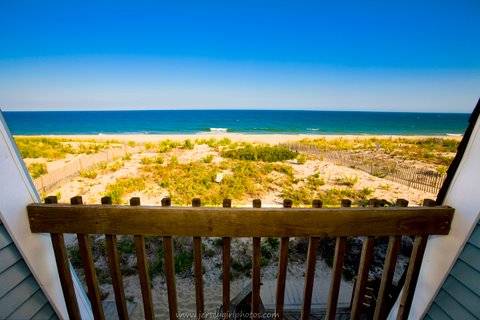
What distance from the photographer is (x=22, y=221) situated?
1617 millimetres

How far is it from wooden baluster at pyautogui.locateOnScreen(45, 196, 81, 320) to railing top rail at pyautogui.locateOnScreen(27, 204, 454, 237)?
82 mm

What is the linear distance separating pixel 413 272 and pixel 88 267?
2.20 meters

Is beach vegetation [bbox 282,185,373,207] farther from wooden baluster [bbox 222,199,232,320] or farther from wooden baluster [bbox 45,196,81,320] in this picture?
wooden baluster [bbox 45,196,81,320]

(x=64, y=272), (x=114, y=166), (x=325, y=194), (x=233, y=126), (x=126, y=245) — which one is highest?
(x=64, y=272)

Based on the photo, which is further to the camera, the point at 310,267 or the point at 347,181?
the point at 347,181

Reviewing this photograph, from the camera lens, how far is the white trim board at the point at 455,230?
1595 millimetres

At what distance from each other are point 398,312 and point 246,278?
368 cm

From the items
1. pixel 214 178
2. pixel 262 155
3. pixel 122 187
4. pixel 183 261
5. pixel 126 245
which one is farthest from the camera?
pixel 262 155

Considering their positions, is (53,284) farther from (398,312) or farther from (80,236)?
(398,312)

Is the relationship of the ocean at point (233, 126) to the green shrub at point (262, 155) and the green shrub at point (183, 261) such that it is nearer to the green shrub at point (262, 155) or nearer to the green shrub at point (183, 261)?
the green shrub at point (262, 155)

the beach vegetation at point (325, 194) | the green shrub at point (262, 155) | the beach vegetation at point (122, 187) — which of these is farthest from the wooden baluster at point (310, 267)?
the green shrub at point (262, 155)

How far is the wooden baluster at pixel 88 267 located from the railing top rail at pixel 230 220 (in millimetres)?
66

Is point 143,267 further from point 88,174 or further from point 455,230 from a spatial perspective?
point 88,174

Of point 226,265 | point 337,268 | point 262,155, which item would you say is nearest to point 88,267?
point 226,265
